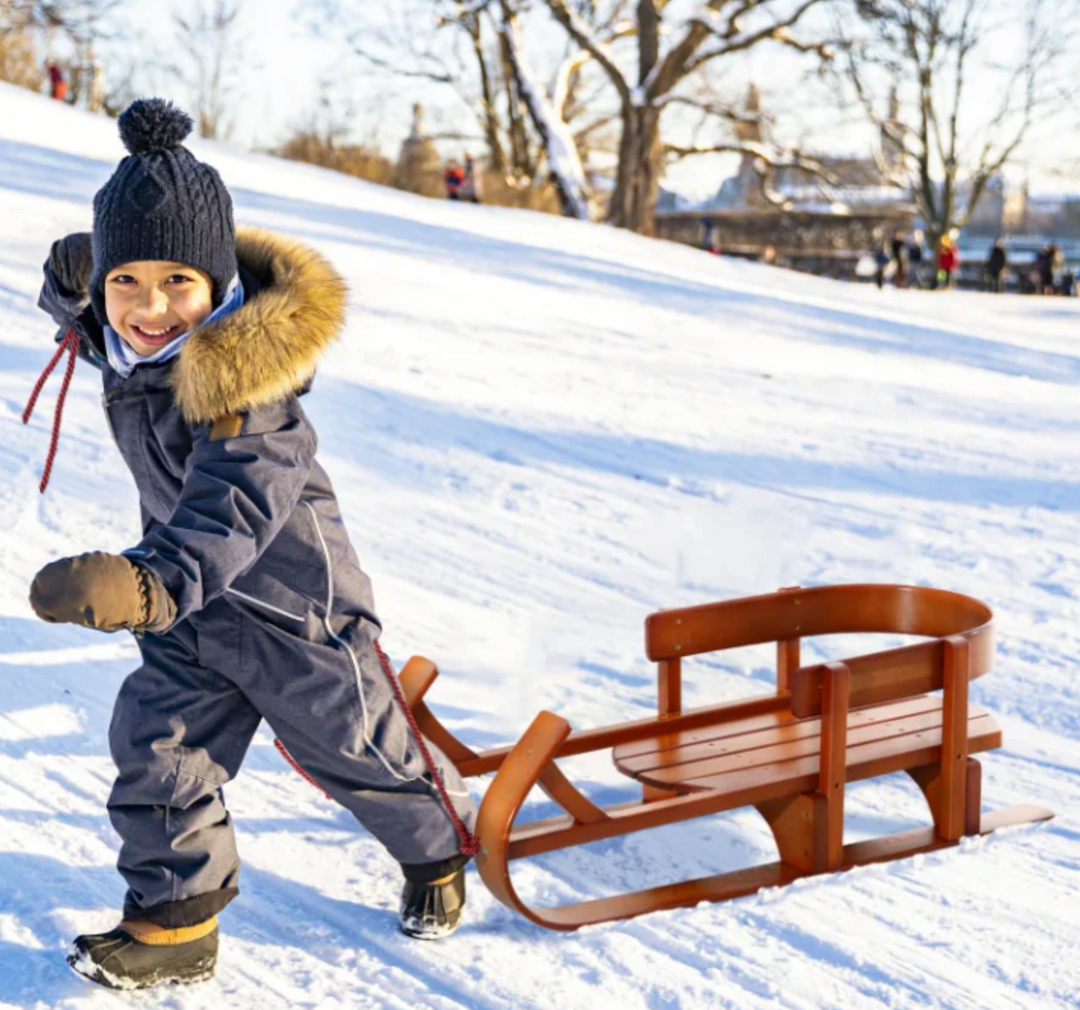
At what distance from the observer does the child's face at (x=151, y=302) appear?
2164mm

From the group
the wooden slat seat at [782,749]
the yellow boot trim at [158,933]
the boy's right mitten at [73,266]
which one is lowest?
the yellow boot trim at [158,933]

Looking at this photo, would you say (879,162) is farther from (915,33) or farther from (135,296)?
(135,296)

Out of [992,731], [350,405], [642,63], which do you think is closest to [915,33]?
[642,63]

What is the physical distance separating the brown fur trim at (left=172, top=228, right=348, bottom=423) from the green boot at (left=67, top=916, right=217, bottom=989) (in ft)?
2.76

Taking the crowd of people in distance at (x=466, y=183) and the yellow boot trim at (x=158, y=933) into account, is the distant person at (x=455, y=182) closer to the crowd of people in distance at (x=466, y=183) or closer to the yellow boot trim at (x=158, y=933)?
the crowd of people in distance at (x=466, y=183)

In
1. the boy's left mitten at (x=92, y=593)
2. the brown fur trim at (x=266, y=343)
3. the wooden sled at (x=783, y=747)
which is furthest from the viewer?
the wooden sled at (x=783, y=747)

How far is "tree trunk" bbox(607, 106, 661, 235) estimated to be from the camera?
2081 centimetres

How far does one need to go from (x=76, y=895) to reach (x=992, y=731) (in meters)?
1.93

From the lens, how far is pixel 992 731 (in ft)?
10.0

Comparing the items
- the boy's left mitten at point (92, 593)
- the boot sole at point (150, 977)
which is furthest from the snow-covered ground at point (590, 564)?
the boy's left mitten at point (92, 593)

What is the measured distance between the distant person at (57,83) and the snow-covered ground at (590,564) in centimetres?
908

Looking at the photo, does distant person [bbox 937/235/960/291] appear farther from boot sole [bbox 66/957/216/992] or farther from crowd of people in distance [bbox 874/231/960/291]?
boot sole [bbox 66/957/216/992]

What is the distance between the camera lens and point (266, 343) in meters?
2.10

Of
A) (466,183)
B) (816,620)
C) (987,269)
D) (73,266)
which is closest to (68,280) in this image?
(73,266)
